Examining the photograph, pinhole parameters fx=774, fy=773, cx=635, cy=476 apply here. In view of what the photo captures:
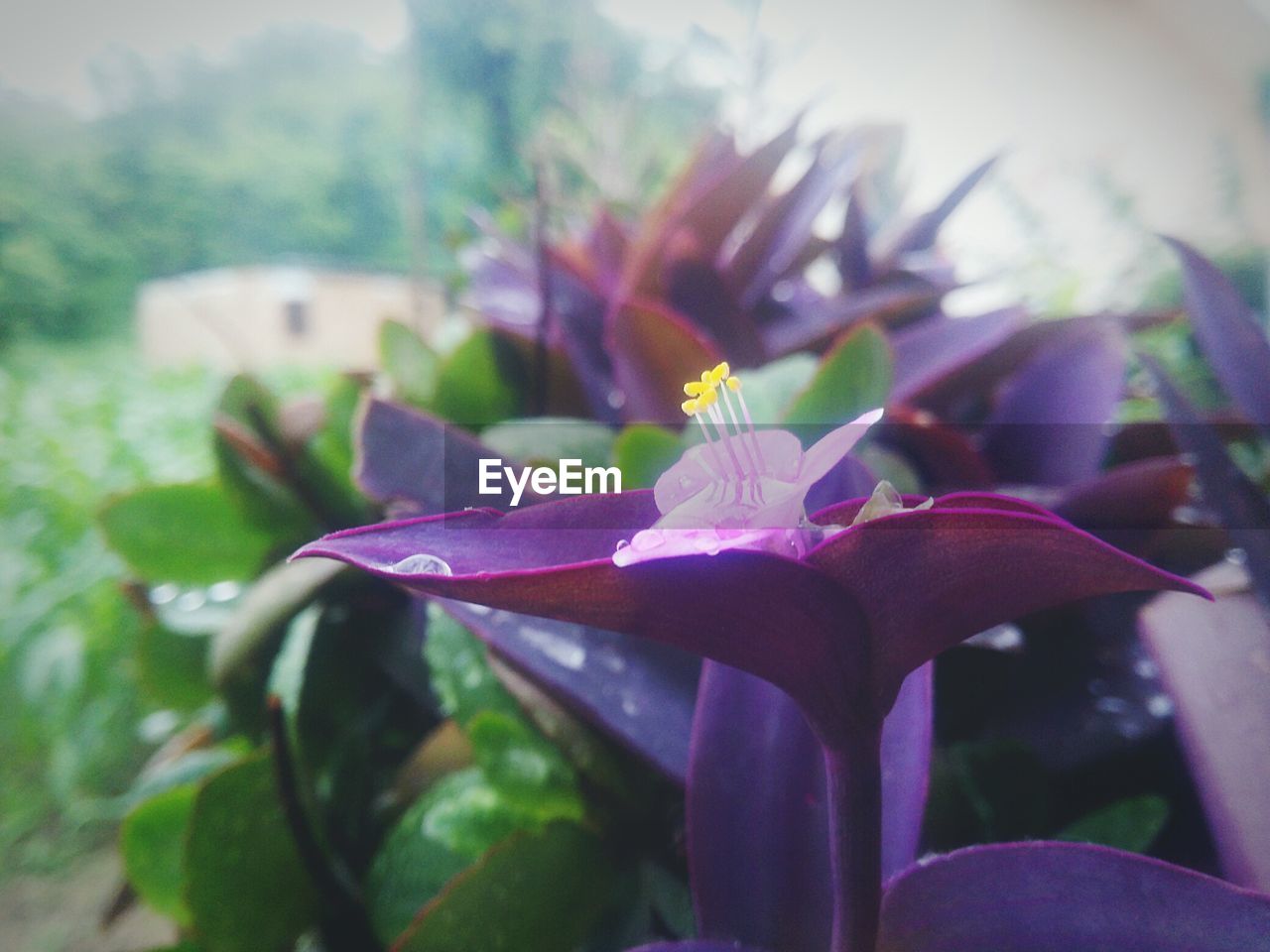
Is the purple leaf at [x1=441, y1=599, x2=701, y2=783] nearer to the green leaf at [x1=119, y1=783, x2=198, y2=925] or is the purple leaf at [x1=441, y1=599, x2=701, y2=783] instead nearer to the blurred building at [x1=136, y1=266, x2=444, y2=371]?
the green leaf at [x1=119, y1=783, x2=198, y2=925]

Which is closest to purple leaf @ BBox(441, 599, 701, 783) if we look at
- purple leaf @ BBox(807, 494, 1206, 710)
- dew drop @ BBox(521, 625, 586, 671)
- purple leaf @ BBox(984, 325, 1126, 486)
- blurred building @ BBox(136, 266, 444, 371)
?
dew drop @ BBox(521, 625, 586, 671)

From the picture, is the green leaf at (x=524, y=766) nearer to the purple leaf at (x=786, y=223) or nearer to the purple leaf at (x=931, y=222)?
the purple leaf at (x=786, y=223)

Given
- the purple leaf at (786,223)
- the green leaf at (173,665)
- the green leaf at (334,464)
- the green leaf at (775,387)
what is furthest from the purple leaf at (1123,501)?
the green leaf at (173,665)

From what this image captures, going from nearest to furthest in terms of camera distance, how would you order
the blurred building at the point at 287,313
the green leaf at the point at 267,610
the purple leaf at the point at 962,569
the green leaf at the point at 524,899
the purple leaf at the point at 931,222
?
the purple leaf at the point at 962,569, the green leaf at the point at 524,899, the green leaf at the point at 267,610, the purple leaf at the point at 931,222, the blurred building at the point at 287,313

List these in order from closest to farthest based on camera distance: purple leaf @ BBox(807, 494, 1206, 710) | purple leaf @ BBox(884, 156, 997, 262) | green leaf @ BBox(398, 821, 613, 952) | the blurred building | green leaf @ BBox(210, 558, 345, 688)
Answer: purple leaf @ BBox(807, 494, 1206, 710) → green leaf @ BBox(398, 821, 613, 952) → green leaf @ BBox(210, 558, 345, 688) → purple leaf @ BBox(884, 156, 997, 262) → the blurred building

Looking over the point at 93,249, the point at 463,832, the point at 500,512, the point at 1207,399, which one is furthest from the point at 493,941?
the point at 93,249

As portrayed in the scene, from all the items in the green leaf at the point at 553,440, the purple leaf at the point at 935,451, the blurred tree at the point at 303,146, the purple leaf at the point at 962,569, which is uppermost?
the blurred tree at the point at 303,146

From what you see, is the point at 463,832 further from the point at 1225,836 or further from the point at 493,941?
the point at 1225,836

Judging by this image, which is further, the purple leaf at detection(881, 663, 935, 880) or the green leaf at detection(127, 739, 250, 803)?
the green leaf at detection(127, 739, 250, 803)
